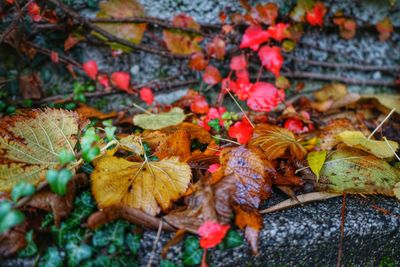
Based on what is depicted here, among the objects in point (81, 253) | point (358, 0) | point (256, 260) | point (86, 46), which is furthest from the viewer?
point (358, 0)

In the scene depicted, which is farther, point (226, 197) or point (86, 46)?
point (86, 46)

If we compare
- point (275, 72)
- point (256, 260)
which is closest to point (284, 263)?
point (256, 260)

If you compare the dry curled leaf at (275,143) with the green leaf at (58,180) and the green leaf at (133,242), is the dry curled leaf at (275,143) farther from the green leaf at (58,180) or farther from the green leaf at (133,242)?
the green leaf at (58,180)

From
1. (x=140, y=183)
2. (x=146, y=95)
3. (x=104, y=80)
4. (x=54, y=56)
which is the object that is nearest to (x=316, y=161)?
(x=140, y=183)

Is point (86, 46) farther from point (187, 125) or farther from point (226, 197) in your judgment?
point (226, 197)

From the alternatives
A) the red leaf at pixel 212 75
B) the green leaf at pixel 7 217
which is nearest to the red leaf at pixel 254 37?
the red leaf at pixel 212 75

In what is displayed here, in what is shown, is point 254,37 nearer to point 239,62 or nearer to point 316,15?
point 239,62

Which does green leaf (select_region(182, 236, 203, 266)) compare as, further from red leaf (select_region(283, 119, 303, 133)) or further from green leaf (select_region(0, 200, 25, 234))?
red leaf (select_region(283, 119, 303, 133))
